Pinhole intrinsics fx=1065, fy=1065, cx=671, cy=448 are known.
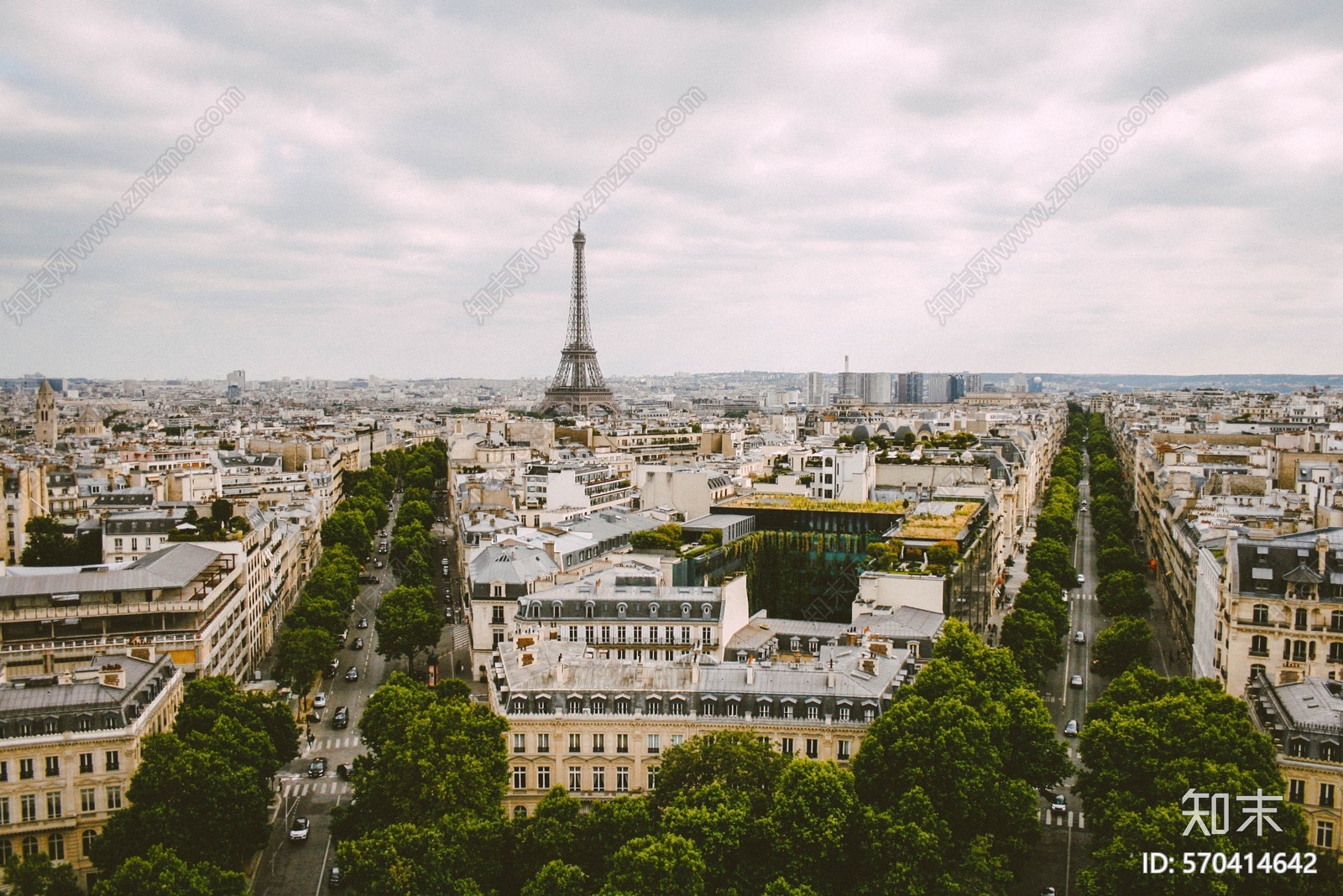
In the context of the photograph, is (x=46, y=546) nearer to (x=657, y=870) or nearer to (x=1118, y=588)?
(x=657, y=870)

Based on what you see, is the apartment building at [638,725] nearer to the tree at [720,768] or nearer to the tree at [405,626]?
the tree at [720,768]

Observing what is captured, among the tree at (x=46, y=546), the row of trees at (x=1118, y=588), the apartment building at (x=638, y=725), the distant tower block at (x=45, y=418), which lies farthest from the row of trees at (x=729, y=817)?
the distant tower block at (x=45, y=418)

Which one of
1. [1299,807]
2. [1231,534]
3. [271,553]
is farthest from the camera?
[271,553]

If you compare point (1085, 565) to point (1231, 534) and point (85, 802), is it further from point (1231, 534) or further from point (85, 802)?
point (85, 802)

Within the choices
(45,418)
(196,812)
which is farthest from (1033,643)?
(45,418)

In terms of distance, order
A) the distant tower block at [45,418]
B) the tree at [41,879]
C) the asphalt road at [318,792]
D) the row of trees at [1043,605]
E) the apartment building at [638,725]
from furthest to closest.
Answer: the distant tower block at [45,418] < the row of trees at [1043,605] < the apartment building at [638,725] < the asphalt road at [318,792] < the tree at [41,879]

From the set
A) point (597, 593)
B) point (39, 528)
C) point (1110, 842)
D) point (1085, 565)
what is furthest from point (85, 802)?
point (1085, 565)

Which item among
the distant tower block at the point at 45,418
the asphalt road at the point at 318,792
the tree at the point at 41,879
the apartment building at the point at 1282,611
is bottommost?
the asphalt road at the point at 318,792
